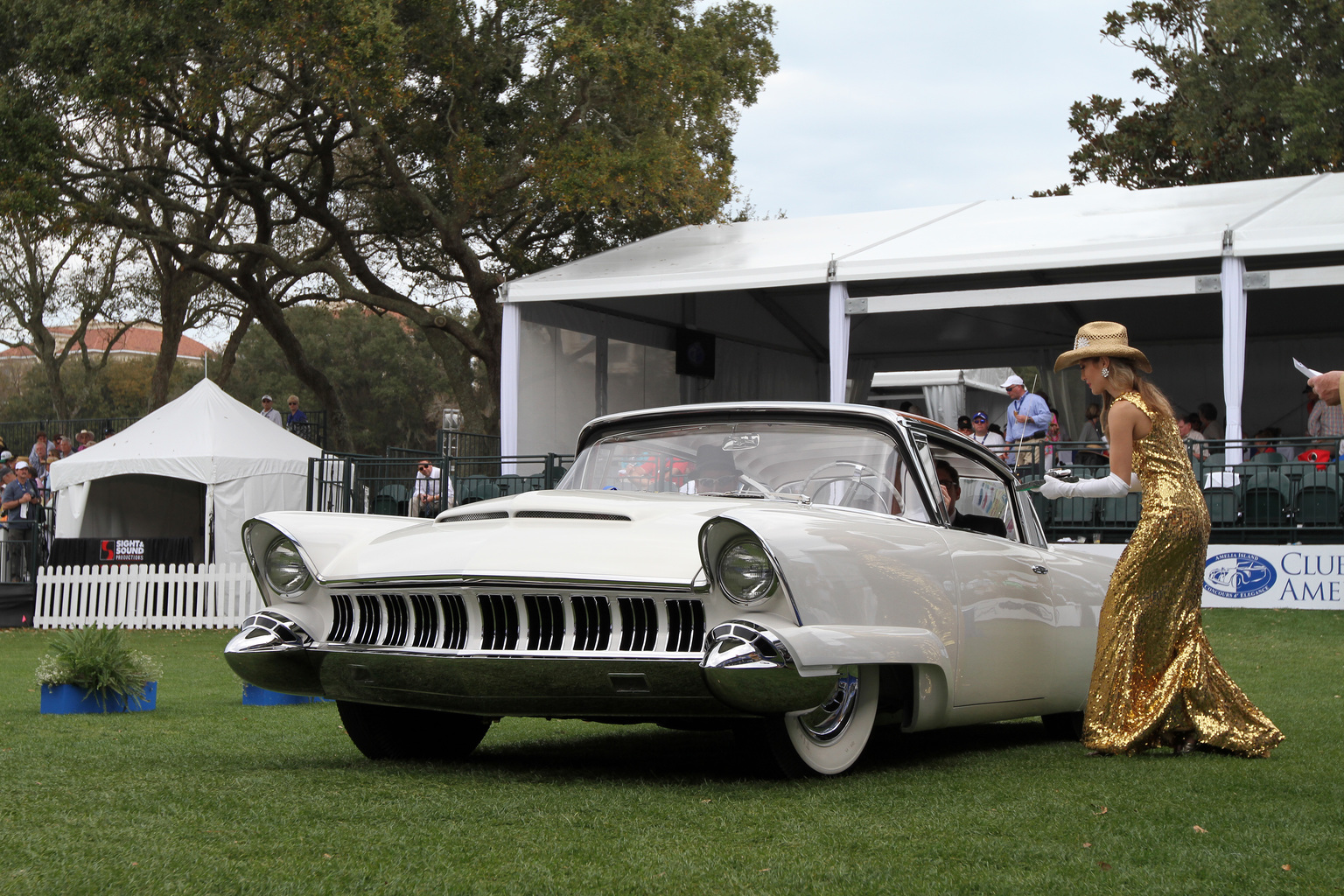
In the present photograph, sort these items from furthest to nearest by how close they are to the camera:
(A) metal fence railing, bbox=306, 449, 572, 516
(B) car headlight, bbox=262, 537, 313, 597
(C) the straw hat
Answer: (A) metal fence railing, bbox=306, 449, 572, 516
(C) the straw hat
(B) car headlight, bbox=262, 537, 313, 597

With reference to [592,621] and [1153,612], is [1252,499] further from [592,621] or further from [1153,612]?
[592,621]

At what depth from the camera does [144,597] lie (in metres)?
16.5

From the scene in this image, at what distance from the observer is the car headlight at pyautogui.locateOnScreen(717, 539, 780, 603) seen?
13.7 feet

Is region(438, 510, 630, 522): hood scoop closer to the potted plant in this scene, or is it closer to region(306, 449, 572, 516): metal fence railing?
the potted plant

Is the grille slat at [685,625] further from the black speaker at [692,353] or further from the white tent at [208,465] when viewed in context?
the black speaker at [692,353]

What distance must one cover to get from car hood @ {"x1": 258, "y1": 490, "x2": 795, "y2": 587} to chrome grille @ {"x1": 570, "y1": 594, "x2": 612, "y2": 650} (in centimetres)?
11

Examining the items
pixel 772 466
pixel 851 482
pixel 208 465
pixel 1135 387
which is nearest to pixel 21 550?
pixel 208 465

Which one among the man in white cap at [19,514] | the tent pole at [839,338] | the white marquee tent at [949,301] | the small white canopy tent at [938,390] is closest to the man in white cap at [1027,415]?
the white marquee tent at [949,301]

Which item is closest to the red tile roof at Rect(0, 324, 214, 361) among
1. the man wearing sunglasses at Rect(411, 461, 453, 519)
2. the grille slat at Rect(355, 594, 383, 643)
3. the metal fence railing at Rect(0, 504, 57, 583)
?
the metal fence railing at Rect(0, 504, 57, 583)

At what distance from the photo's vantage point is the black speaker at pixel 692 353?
22359mm

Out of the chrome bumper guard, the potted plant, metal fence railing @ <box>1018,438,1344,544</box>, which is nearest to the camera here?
the chrome bumper guard

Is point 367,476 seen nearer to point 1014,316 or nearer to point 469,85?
point 469,85

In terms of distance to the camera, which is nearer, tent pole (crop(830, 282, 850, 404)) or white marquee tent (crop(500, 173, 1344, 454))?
white marquee tent (crop(500, 173, 1344, 454))

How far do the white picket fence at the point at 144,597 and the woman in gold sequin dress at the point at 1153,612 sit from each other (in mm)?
12722
